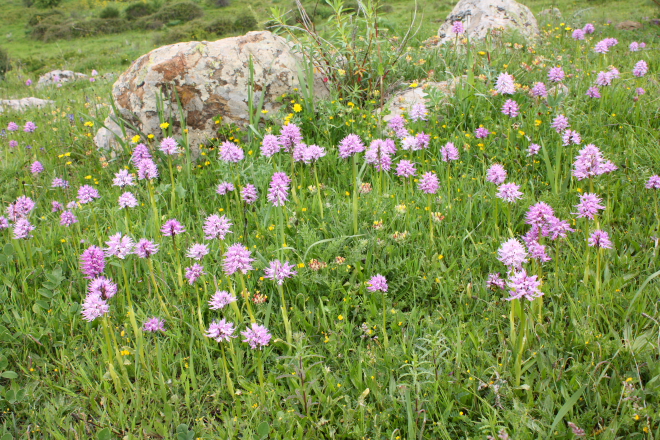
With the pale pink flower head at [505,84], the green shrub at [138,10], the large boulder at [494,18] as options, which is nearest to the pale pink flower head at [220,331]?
the pale pink flower head at [505,84]

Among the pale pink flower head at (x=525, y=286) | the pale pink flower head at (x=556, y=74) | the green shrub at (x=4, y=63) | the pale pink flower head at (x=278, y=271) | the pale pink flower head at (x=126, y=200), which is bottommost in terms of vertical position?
the green shrub at (x=4, y=63)

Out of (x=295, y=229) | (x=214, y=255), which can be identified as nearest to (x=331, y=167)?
(x=295, y=229)

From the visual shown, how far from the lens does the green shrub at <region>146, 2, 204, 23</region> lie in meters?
38.2

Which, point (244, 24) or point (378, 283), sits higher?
point (378, 283)

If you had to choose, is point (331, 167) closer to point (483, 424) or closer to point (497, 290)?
point (497, 290)

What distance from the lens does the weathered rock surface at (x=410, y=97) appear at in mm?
5266

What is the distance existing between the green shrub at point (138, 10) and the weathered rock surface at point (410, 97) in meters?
42.3

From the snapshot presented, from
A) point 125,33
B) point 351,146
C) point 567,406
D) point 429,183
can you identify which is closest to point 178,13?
point 125,33

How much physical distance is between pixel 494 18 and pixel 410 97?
4419mm

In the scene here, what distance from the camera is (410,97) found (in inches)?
220

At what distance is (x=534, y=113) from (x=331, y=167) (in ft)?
6.98

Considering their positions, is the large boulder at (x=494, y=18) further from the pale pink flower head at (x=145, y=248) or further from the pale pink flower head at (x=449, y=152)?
the pale pink flower head at (x=145, y=248)

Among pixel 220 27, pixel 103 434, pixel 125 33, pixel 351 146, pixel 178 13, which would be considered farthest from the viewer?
pixel 178 13

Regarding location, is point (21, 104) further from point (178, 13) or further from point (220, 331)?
point (178, 13)
